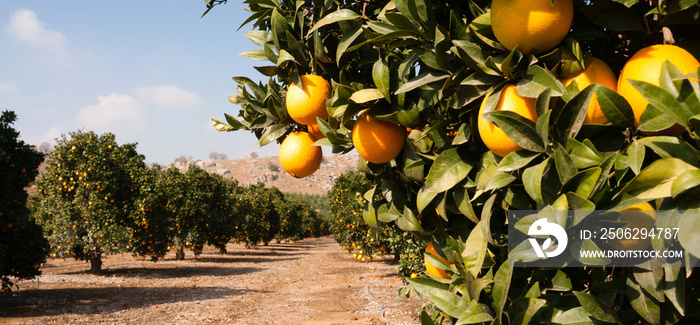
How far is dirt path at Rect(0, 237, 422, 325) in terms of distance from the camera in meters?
8.48

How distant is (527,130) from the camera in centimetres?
103

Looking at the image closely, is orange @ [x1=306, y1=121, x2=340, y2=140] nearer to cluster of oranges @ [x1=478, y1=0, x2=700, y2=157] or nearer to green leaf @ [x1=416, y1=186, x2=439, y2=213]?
green leaf @ [x1=416, y1=186, x2=439, y2=213]

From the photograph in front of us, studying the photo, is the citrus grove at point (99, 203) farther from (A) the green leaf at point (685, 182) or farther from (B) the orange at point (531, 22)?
(A) the green leaf at point (685, 182)

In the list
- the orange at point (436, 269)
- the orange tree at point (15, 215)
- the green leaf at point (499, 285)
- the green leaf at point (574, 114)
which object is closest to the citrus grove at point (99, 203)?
the orange tree at point (15, 215)

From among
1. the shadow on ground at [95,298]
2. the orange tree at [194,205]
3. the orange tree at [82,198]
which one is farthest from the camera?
the orange tree at [194,205]

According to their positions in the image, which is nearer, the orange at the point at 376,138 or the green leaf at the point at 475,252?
the green leaf at the point at 475,252

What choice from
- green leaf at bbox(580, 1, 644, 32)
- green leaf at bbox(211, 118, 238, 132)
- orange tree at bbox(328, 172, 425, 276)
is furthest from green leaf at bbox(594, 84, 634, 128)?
orange tree at bbox(328, 172, 425, 276)

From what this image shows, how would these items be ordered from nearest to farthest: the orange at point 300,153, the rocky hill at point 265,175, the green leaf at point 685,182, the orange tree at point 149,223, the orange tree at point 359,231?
the green leaf at point 685,182 → the orange at point 300,153 → the orange tree at point 359,231 → the orange tree at point 149,223 → the rocky hill at point 265,175

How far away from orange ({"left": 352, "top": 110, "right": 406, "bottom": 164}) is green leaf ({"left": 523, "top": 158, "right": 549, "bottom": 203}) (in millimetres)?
521

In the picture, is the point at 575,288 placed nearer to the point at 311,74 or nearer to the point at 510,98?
the point at 510,98

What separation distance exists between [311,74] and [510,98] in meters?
0.78

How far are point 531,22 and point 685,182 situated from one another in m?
0.50

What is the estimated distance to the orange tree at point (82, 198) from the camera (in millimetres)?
13820

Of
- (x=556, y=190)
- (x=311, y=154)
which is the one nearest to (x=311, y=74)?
(x=311, y=154)
